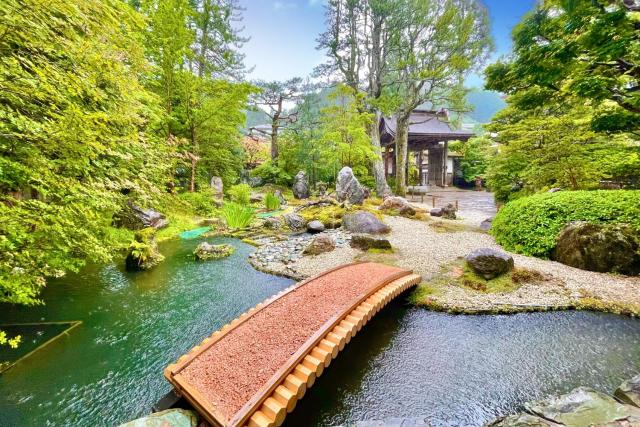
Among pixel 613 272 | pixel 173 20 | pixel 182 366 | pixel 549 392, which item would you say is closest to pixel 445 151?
pixel 613 272

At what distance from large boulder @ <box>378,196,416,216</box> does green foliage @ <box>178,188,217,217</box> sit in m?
6.38

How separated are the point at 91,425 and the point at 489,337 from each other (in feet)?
12.4

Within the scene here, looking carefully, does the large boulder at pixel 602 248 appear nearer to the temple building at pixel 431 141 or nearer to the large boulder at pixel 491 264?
the large boulder at pixel 491 264

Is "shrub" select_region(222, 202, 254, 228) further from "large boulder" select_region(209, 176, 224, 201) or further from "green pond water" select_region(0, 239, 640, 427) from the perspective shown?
"green pond water" select_region(0, 239, 640, 427)

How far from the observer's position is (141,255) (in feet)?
16.1

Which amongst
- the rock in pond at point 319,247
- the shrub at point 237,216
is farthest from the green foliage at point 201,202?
the rock in pond at point 319,247

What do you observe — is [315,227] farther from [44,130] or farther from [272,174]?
[272,174]

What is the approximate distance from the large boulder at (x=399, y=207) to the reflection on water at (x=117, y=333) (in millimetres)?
6026

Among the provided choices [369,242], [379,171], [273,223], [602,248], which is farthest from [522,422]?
[379,171]

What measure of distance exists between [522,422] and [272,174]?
1565 cm

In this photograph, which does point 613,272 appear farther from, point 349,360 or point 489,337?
point 349,360

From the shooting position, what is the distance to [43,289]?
13.1 feet

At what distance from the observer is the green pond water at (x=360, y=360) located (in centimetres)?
210

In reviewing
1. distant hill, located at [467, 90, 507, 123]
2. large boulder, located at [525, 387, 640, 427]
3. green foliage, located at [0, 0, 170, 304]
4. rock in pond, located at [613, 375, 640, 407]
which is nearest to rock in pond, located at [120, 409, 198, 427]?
green foliage, located at [0, 0, 170, 304]
